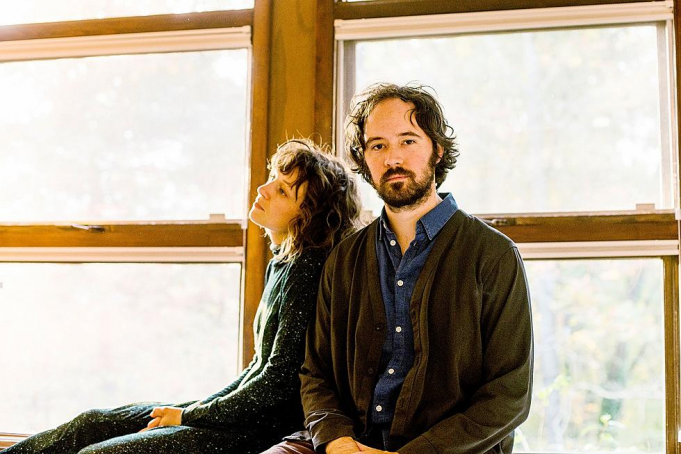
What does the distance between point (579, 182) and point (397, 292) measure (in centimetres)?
90

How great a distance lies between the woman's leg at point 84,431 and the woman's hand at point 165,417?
4.9 inches

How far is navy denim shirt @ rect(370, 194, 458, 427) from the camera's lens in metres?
1.87

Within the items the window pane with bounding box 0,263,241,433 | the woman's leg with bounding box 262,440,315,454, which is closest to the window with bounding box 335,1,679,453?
the window pane with bounding box 0,263,241,433

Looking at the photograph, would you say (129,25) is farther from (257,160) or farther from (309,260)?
(309,260)

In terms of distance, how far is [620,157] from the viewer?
2455 millimetres

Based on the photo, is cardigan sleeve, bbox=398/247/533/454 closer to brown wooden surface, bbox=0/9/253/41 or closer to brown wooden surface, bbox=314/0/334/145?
brown wooden surface, bbox=314/0/334/145

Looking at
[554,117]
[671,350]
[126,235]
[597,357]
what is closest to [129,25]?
[126,235]

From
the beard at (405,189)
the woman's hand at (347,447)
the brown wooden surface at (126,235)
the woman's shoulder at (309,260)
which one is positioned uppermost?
the beard at (405,189)

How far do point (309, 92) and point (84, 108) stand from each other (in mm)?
924

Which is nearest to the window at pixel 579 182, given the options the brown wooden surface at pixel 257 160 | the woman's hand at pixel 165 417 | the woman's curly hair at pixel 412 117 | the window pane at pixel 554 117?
the window pane at pixel 554 117

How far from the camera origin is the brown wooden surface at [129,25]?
9.00 feet

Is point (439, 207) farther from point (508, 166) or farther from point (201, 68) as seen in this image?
point (201, 68)

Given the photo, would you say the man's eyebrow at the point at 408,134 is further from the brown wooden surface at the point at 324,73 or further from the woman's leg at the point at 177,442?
the woman's leg at the point at 177,442

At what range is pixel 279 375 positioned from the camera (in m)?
2.10
